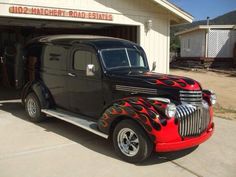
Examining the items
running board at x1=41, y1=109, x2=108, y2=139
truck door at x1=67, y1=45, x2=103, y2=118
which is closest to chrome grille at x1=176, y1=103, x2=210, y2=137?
running board at x1=41, y1=109, x2=108, y2=139

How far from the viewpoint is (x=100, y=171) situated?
5395 millimetres

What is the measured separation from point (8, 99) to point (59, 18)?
3706mm

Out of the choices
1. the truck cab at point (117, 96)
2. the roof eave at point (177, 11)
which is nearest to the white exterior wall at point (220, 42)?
the roof eave at point (177, 11)

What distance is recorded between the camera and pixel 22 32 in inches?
693

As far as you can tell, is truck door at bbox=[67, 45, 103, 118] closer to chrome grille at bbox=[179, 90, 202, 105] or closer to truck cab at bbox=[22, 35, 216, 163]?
truck cab at bbox=[22, 35, 216, 163]

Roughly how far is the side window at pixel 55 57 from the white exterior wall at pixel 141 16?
1836mm

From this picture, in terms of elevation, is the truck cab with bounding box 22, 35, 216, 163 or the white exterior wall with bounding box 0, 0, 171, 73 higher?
the white exterior wall with bounding box 0, 0, 171, 73

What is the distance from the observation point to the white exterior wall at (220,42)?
30455 millimetres

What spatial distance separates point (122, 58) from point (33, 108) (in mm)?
2666

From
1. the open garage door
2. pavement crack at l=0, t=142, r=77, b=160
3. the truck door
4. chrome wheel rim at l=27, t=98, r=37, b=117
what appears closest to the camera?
pavement crack at l=0, t=142, r=77, b=160

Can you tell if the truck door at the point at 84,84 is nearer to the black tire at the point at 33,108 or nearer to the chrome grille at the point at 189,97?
the black tire at the point at 33,108

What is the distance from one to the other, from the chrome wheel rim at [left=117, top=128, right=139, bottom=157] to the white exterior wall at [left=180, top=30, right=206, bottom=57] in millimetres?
26133

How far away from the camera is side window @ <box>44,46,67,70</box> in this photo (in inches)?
301

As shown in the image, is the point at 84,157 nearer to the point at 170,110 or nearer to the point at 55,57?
the point at 170,110
